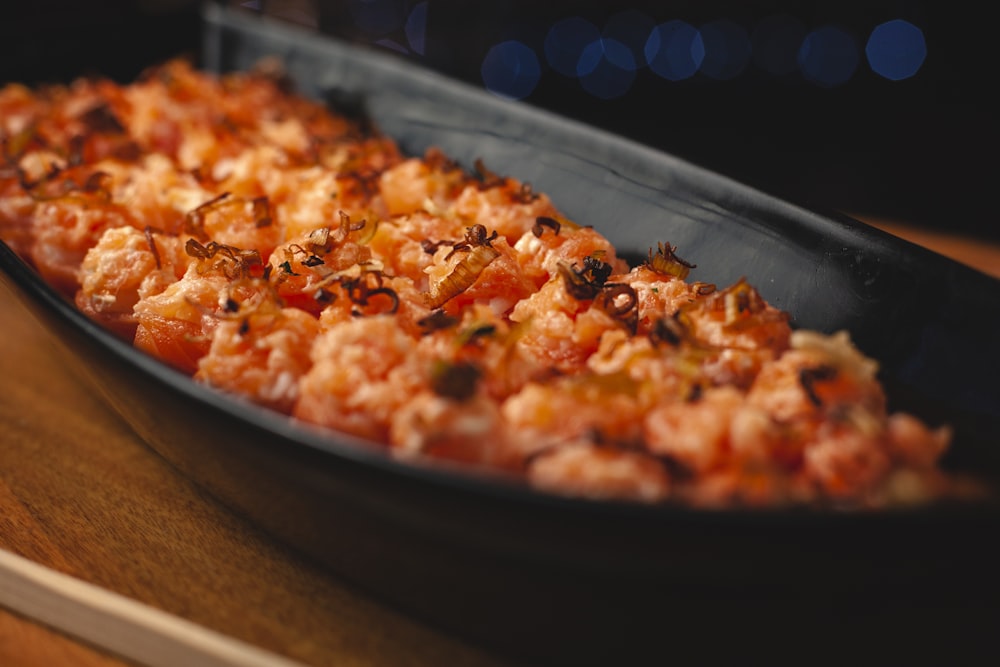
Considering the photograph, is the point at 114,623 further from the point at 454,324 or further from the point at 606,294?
the point at 606,294

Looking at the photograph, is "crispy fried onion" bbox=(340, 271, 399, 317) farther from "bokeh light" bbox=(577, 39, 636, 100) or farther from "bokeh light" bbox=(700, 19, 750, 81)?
"bokeh light" bbox=(700, 19, 750, 81)

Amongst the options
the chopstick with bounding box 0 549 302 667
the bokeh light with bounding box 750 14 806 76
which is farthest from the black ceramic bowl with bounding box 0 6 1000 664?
the bokeh light with bounding box 750 14 806 76


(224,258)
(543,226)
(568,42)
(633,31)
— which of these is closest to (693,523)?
(543,226)

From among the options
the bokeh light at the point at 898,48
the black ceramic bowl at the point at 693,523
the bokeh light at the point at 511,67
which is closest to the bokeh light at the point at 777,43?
the bokeh light at the point at 898,48

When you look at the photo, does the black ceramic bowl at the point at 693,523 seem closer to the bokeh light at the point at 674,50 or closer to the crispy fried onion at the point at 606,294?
the crispy fried onion at the point at 606,294

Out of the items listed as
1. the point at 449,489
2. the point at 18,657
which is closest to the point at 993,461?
the point at 449,489

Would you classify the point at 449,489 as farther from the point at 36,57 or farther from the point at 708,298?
the point at 36,57

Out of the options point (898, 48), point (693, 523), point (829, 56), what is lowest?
point (693, 523)
